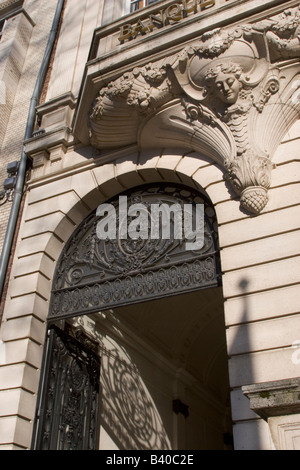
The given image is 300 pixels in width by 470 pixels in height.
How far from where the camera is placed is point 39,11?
1341 centimetres

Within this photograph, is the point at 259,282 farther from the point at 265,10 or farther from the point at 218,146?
the point at 265,10

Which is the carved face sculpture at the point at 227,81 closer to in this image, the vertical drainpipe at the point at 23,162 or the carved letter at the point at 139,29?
the carved letter at the point at 139,29

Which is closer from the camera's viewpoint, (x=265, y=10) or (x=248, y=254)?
(x=248, y=254)

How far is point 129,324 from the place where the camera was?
1031 cm

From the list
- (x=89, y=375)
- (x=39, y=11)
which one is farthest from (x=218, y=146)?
(x=39, y=11)

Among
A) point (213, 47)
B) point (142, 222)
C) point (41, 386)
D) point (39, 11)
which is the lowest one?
point (41, 386)

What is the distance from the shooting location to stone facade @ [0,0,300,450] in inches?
229

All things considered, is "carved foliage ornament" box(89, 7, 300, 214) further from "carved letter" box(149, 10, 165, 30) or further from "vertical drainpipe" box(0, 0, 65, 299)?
"vertical drainpipe" box(0, 0, 65, 299)

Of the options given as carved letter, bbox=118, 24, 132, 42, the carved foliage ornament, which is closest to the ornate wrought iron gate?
the carved foliage ornament

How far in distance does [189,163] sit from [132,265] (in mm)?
1839

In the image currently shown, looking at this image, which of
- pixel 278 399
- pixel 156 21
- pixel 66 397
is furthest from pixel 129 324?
pixel 278 399

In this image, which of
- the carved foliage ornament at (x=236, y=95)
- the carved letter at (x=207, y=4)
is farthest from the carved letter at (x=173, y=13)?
the carved foliage ornament at (x=236, y=95)

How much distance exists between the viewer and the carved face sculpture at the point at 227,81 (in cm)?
689

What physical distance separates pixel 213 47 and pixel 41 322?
16.0 ft
